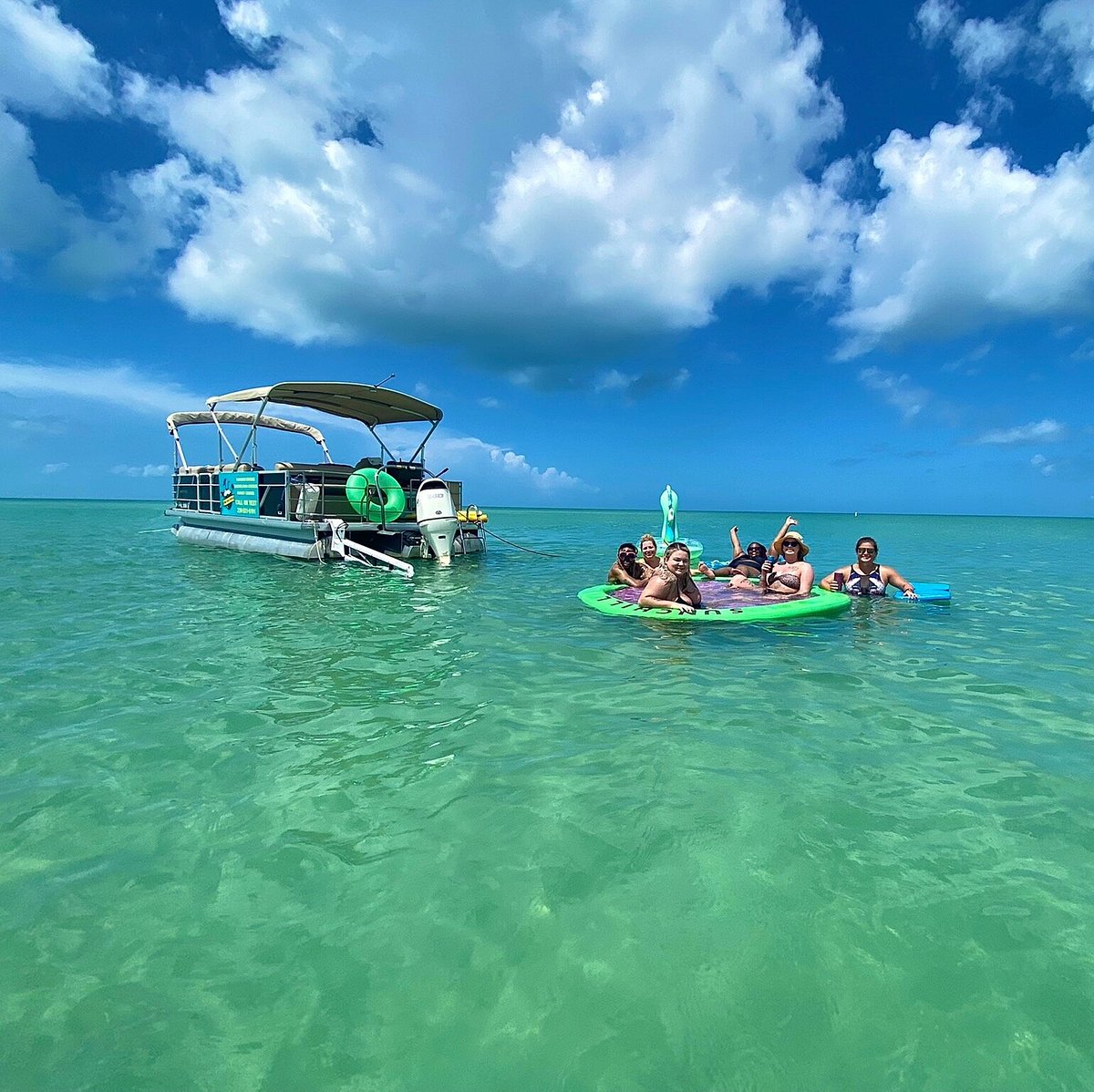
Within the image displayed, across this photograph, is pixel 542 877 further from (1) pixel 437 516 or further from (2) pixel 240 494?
(2) pixel 240 494

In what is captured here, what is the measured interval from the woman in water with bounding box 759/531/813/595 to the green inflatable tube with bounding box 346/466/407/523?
31.0 feet

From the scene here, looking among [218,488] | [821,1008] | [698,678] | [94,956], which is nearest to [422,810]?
[94,956]

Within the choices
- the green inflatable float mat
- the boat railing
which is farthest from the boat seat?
the green inflatable float mat

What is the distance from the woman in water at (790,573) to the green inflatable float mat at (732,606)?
0.19 meters

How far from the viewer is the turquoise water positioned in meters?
2.12

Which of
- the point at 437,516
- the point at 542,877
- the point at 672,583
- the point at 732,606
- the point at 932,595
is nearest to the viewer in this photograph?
the point at 542,877

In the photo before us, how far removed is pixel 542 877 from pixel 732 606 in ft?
22.1

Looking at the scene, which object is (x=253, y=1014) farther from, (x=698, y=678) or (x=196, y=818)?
(x=698, y=678)

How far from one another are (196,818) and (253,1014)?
150 centimetres

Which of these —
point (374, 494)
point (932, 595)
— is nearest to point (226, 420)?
point (374, 494)

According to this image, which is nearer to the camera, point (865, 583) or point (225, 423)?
point (865, 583)

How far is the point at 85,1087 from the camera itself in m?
1.95

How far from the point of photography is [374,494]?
1622cm

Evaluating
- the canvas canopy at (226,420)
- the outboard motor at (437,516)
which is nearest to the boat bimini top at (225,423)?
the canvas canopy at (226,420)
